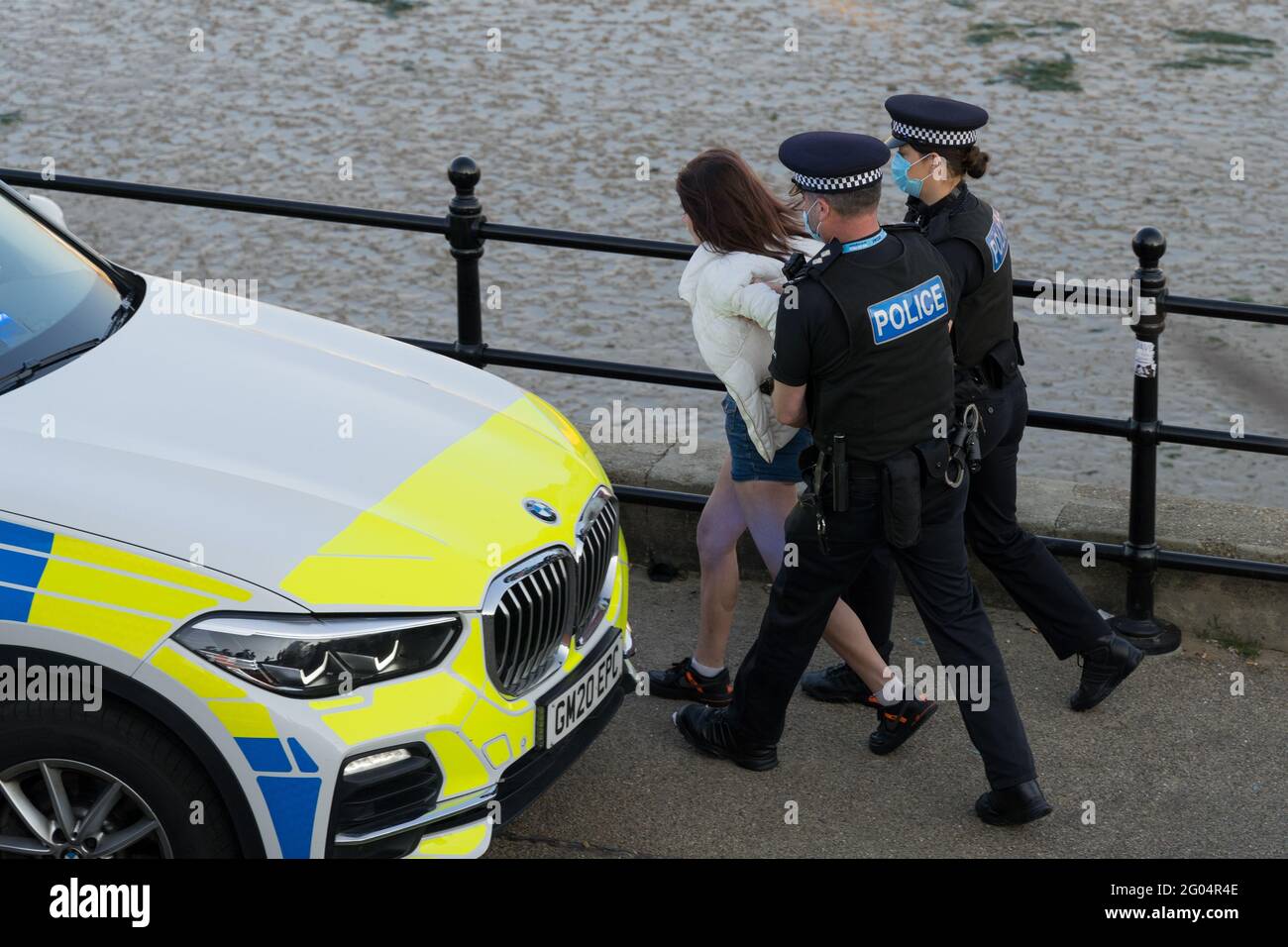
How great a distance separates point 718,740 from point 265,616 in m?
1.66

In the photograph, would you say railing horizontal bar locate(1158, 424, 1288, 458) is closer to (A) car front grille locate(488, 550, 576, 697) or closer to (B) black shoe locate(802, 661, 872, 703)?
(B) black shoe locate(802, 661, 872, 703)

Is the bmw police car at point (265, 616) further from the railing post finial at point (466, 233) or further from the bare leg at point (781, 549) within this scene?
the railing post finial at point (466, 233)

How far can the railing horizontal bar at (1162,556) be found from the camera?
5074 mm

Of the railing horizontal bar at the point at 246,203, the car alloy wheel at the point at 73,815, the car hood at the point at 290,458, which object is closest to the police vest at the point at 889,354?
the car hood at the point at 290,458

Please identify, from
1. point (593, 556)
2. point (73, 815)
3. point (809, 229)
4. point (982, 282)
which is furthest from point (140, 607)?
point (982, 282)

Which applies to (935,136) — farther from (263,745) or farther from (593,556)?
(263,745)

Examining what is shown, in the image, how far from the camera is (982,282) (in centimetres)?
438

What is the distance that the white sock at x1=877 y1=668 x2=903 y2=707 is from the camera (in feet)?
15.2

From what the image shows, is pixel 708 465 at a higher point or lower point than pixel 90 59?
lower
